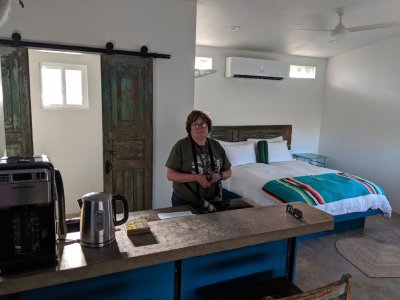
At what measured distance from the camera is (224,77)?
5000 millimetres

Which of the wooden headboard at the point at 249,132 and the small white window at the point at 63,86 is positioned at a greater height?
the small white window at the point at 63,86

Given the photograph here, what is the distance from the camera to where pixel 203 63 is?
480 centimetres

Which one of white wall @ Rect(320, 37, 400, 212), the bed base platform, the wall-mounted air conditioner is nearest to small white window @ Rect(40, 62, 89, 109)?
the wall-mounted air conditioner

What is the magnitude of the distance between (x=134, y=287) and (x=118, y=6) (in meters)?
2.66

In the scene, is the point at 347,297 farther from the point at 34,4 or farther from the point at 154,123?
the point at 34,4

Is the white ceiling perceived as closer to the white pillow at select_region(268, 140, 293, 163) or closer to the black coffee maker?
the white pillow at select_region(268, 140, 293, 163)

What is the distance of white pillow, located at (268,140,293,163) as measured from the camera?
4.98 m

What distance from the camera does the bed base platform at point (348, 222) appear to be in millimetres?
3616

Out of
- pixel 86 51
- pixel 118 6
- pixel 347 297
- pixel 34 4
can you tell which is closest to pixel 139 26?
pixel 118 6

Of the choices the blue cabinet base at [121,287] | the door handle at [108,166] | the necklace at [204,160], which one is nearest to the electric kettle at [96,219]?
the blue cabinet base at [121,287]

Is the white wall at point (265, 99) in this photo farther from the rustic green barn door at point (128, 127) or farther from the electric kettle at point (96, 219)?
the electric kettle at point (96, 219)

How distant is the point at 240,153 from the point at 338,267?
2153mm

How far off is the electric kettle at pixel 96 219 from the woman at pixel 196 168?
3.18ft

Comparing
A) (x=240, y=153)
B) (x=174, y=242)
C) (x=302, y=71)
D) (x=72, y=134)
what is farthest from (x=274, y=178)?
(x=174, y=242)
